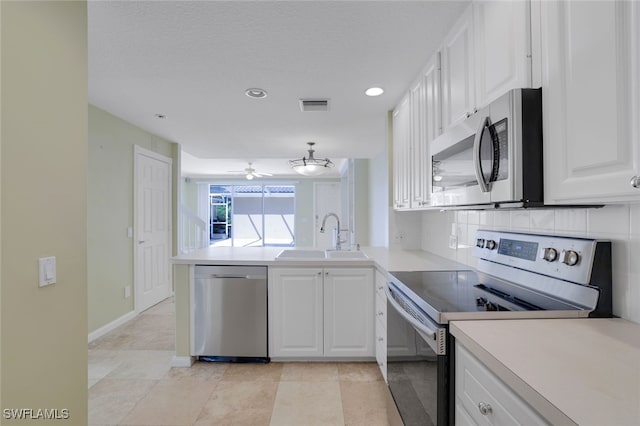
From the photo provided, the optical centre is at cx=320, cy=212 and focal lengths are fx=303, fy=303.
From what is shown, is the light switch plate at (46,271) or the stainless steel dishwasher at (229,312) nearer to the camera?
the light switch plate at (46,271)

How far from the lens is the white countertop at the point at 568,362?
57cm

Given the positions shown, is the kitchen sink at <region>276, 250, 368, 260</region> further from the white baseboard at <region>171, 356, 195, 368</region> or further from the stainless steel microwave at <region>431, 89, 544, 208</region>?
the stainless steel microwave at <region>431, 89, 544, 208</region>

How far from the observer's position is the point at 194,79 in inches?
90.0

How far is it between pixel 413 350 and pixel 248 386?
4.86 feet

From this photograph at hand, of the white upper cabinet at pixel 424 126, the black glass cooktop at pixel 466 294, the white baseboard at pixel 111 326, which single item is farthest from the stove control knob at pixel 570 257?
Answer: the white baseboard at pixel 111 326

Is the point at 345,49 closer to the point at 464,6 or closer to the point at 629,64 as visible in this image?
the point at 464,6

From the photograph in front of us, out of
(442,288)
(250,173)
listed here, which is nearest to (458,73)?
(442,288)

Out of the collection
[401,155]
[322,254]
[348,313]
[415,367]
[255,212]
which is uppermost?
[401,155]

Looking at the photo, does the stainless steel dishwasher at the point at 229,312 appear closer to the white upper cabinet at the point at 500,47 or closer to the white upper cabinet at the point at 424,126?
the white upper cabinet at the point at 424,126

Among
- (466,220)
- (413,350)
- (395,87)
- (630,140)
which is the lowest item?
(413,350)

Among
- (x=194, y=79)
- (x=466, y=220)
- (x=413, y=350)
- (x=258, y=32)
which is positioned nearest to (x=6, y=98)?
(x=258, y=32)

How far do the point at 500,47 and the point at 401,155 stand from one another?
4.81 ft

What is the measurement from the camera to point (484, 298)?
127 cm

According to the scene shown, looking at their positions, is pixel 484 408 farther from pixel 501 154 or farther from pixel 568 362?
pixel 501 154
